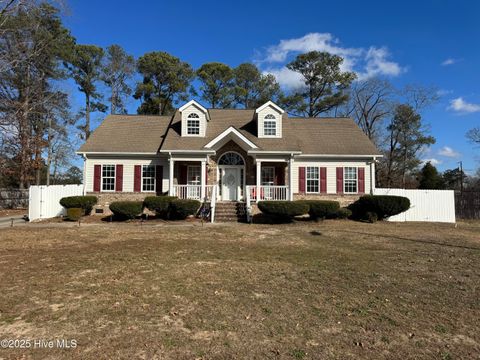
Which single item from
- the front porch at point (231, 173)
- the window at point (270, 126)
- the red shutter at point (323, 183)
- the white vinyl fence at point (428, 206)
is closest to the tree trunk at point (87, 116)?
the front porch at point (231, 173)

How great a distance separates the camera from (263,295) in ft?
17.5

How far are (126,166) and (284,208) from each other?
9897mm

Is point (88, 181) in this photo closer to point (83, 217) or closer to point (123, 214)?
point (83, 217)

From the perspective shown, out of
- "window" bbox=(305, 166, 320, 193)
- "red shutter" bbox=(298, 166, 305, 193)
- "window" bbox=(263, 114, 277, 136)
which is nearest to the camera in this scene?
"red shutter" bbox=(298, 166, 305, 193)

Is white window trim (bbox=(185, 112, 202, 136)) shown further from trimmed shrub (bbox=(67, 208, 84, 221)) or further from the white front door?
trimmed shrub (bbox=(67, 208, 84, 221))

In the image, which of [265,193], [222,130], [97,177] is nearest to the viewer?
[265,193]

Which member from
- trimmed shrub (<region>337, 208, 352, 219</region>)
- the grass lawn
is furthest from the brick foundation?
the grass lawn

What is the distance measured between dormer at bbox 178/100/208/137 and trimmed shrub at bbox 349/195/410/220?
1030cm

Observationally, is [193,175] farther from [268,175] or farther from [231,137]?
[268,175]

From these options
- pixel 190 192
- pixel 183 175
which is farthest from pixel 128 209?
pixel 183 175

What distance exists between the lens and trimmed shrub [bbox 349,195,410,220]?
54.3 feet

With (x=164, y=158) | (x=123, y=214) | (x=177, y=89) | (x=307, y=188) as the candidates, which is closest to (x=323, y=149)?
(x=307, y=188)

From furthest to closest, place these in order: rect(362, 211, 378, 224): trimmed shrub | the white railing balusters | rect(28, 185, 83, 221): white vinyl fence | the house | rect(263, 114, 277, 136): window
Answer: rect(263, 114, 277, 136): window < the house < the white railing balusters < rect(362, 211, 378, 224): trimmed shrub < rect(28, 185, 83, 221): white vinyl fence

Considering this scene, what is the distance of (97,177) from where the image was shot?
728 inches
